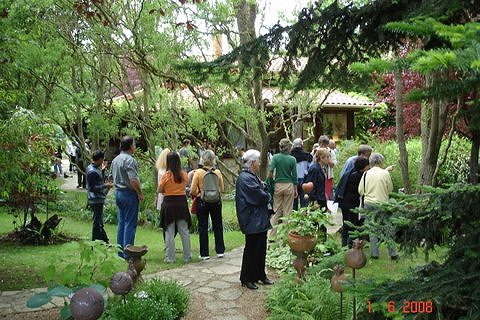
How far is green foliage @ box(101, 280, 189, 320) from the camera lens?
14.9ft

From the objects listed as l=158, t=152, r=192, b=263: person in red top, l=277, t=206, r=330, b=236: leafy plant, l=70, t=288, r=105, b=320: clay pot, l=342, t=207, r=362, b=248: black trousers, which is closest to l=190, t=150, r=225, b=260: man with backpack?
l=158, t=152, r=192, b=263: person in red top

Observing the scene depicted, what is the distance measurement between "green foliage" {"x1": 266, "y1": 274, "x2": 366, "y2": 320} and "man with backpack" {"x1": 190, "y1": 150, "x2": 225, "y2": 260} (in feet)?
6.90

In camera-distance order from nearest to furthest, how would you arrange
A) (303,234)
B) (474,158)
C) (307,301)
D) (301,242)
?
(474,158) < (307,301) < (301,242) < (303,234)

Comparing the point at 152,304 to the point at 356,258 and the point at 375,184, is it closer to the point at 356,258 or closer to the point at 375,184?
the point at 356,258

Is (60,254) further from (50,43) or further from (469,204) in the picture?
(50,43)

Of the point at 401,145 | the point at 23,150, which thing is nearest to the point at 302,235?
the point at 401,145

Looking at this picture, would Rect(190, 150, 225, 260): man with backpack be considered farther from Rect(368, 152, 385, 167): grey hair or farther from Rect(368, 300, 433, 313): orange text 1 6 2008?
Rect(368, 300, 433, 313): orange text 1 6 2008

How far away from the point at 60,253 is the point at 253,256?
2.53m

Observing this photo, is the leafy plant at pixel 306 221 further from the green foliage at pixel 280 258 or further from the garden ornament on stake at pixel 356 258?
the garden ornament on stake at pixel 356 258

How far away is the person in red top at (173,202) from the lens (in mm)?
7473

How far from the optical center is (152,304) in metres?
4.63

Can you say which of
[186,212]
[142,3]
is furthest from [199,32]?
[186,212]

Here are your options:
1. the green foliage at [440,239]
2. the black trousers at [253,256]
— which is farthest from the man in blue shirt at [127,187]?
the green foliage at [440,239]

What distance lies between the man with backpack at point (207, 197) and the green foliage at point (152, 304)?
240 centimetres
